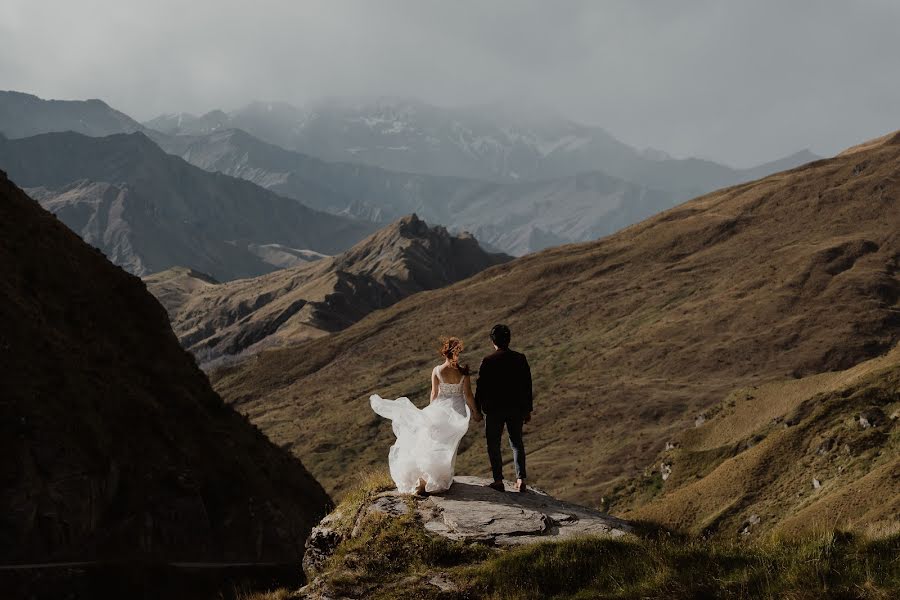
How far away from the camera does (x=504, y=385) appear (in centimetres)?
1475

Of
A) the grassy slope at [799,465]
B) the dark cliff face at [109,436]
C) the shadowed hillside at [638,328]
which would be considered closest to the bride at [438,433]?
the grassy slope at [799,465]

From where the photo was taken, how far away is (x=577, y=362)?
4621 inches

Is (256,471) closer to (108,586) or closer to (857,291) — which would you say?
(108,586)

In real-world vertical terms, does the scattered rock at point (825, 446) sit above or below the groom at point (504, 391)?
below

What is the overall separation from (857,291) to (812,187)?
46.0m

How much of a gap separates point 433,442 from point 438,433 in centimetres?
20

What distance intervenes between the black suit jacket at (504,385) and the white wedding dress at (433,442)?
39 cm

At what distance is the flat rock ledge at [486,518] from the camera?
12984 millimetres

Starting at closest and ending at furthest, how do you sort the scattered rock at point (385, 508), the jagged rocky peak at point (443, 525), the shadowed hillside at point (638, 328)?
1. the jagged rocky peak at point (443, 525)
2. the scattered rock at point (385, 508)
3. the shadowed hillside at point (638, 328)

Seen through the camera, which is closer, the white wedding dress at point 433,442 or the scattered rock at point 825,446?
the white wedding dress at point 433,442

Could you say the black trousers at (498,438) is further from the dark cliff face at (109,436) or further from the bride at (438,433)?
the dark cliff face at (109,436)

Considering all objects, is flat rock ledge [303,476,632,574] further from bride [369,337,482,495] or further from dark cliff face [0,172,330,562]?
dark cliff face [0,172,330,562]

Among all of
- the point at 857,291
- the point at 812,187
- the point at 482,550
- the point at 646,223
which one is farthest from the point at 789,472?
the point at 646,223

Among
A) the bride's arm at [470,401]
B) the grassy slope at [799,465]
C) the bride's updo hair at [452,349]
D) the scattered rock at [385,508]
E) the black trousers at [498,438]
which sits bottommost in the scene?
the grassy slope at [799,465]
